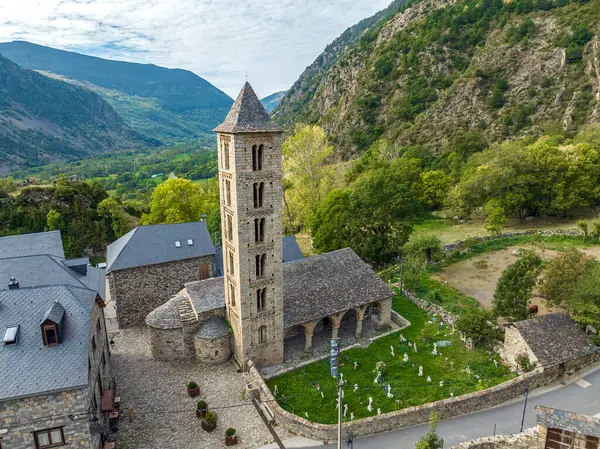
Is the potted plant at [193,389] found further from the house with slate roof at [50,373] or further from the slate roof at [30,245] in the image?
the slate roof at [30,245]

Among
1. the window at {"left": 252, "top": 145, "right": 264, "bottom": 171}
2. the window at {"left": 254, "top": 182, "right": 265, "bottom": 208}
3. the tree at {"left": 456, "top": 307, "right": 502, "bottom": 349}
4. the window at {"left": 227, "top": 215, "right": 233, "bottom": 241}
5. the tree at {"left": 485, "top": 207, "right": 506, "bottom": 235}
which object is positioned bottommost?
the tree at {"left": 456, "top": 307, "right": 502, "bottom": 349}

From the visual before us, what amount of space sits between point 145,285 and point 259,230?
15.9 metres

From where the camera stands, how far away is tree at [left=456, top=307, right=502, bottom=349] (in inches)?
1172

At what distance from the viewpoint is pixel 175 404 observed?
25594 mm

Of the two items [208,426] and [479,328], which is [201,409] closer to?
[208,426]

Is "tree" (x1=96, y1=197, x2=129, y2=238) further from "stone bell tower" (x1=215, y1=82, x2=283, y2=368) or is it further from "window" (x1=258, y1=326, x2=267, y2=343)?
"window" (x1=258, y1=326, x2=267, y2=343)

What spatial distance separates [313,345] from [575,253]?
2169 cm

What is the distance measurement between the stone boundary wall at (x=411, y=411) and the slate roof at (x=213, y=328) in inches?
174

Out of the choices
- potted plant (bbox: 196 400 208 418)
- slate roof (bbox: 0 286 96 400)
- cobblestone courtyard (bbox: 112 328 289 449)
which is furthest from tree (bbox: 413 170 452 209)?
slate roof (bbox: 0 286 96 400)

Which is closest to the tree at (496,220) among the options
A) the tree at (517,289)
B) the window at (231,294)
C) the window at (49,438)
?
the tree at (517,289)

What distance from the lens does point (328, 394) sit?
25.8 metres

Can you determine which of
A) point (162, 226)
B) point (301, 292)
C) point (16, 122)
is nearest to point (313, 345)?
point (301, 292)

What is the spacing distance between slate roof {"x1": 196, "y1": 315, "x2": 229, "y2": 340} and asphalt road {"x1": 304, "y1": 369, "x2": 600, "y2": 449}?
36.3 feet

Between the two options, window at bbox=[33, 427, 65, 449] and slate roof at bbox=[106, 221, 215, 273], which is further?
slate roof at bbox=[106, 221, 215, 273]
